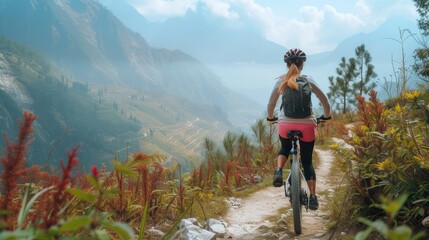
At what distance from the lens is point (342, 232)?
14.3ft

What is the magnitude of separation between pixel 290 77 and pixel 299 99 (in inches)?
12.8

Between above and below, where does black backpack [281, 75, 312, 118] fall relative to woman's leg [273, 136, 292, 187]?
above

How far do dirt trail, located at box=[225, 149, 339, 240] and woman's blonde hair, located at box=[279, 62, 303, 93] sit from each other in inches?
70.5

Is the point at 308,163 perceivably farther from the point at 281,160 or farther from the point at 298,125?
the point at 298,125

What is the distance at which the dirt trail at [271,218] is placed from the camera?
484cm

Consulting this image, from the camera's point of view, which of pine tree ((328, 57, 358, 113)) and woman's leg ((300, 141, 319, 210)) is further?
pine tree ((328, 57, 358, 113))

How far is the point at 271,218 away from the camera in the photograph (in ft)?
20.5

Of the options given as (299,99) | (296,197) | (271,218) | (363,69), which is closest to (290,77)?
(299,99)

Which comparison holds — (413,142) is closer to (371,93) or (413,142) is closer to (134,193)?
(371,93)

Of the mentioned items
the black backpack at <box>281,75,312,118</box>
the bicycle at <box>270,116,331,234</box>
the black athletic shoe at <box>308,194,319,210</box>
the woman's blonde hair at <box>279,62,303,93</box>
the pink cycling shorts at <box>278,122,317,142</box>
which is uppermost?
the woman's blonde hair at <box>279,62,303,93</box>

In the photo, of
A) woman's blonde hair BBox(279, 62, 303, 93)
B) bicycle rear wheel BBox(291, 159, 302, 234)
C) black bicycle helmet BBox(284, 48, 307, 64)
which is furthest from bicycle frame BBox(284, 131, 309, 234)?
black bicycle helmet BBox(284, 48, 307, 64)

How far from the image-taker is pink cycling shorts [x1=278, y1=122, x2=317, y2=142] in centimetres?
504

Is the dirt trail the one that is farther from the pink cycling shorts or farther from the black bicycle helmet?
the black bicycle helmet

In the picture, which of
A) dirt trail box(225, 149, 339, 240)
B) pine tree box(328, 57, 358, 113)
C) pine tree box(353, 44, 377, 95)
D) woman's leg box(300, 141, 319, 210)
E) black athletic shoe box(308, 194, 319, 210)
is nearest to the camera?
dirt trail box(225, 149, 339, 240)
